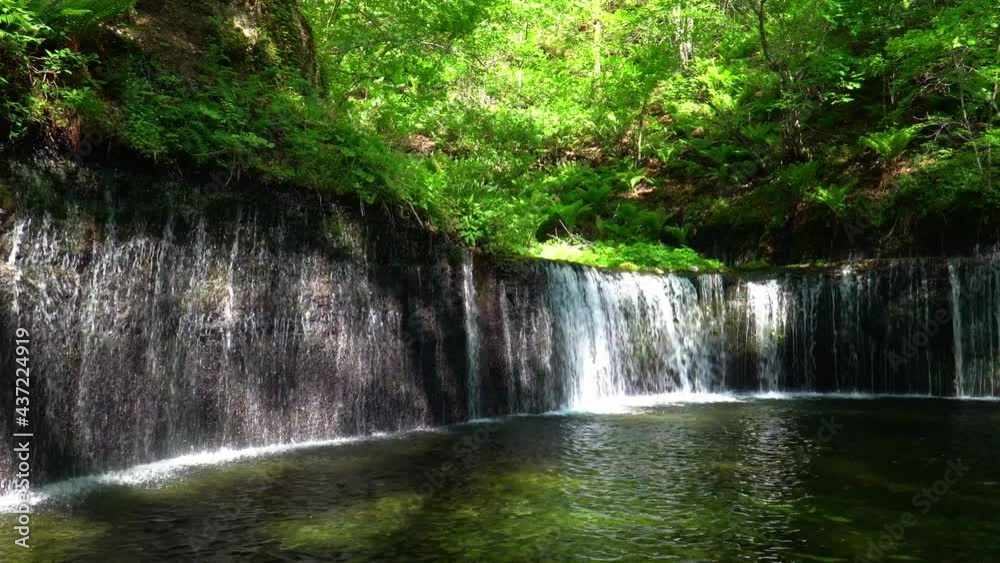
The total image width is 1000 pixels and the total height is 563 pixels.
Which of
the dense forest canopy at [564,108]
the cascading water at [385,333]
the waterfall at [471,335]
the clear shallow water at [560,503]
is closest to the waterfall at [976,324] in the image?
the cascading water at [385,333]

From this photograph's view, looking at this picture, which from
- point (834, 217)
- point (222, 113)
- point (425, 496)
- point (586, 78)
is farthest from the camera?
point (586, 78)

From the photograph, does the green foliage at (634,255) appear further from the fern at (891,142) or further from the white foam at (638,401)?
the fern at (891,142)

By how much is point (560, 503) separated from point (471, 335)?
532 cm

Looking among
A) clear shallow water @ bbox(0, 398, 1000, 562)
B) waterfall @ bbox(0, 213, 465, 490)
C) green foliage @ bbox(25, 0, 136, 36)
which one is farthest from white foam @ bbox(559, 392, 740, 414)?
green foliage @ bbox(25, 0, 136, 36)

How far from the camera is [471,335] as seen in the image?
1130cm

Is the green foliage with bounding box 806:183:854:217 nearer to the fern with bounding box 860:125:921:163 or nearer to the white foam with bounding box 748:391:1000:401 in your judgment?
the fern with bounding box 860:125:921:163

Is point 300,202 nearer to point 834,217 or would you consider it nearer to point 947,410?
point 947,410

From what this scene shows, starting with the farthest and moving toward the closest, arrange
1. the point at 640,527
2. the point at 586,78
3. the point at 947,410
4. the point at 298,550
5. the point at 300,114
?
the point at 586,78
the point at 947,410
the point at 300,114
the point at 640,527
the point at 298,550

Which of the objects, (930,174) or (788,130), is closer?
(930,174)

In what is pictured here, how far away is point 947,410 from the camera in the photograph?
11867mm

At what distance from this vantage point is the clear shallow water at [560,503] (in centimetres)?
500

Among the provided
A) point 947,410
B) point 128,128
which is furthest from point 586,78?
point 128,128

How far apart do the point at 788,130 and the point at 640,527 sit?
16479 millimetres

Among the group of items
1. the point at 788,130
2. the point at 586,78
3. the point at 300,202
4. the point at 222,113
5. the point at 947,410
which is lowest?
the point at 947,410
